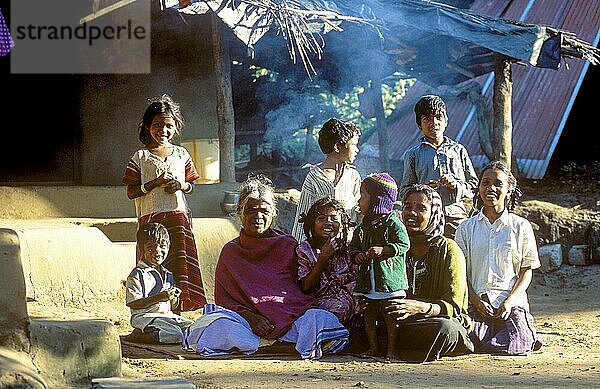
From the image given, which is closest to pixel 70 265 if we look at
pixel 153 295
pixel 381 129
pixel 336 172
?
pixel 153 295

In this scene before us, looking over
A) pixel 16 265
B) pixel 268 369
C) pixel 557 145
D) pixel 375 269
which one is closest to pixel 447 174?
pixel 375 269

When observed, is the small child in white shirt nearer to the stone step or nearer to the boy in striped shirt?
the boy in striped shirt

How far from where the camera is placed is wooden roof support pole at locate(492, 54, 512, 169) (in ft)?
30.1

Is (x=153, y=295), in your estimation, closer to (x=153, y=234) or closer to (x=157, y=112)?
(x=153, y=234)

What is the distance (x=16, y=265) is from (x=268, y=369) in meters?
1.54

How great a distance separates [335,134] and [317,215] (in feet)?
2.31

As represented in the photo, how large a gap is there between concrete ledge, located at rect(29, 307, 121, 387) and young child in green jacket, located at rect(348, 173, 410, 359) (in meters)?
1.59

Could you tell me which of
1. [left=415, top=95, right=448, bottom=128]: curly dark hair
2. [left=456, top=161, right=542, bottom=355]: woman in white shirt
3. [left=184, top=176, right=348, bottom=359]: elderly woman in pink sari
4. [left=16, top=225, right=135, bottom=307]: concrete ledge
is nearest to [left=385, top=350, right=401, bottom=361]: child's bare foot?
[left=184, top=176, right=348, bottom=359]: elderly woman in pink sari

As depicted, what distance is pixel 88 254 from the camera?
22.2 ft

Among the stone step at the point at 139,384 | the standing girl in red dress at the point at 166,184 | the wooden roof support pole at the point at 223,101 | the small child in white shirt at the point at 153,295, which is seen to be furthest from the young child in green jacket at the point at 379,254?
the wooden roof support pole at the point at 223,101

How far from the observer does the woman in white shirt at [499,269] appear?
5.36 m

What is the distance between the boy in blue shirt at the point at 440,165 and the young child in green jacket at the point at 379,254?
3.05 ft

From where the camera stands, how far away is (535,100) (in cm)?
1302

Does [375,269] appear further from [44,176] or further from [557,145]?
[557,145]
